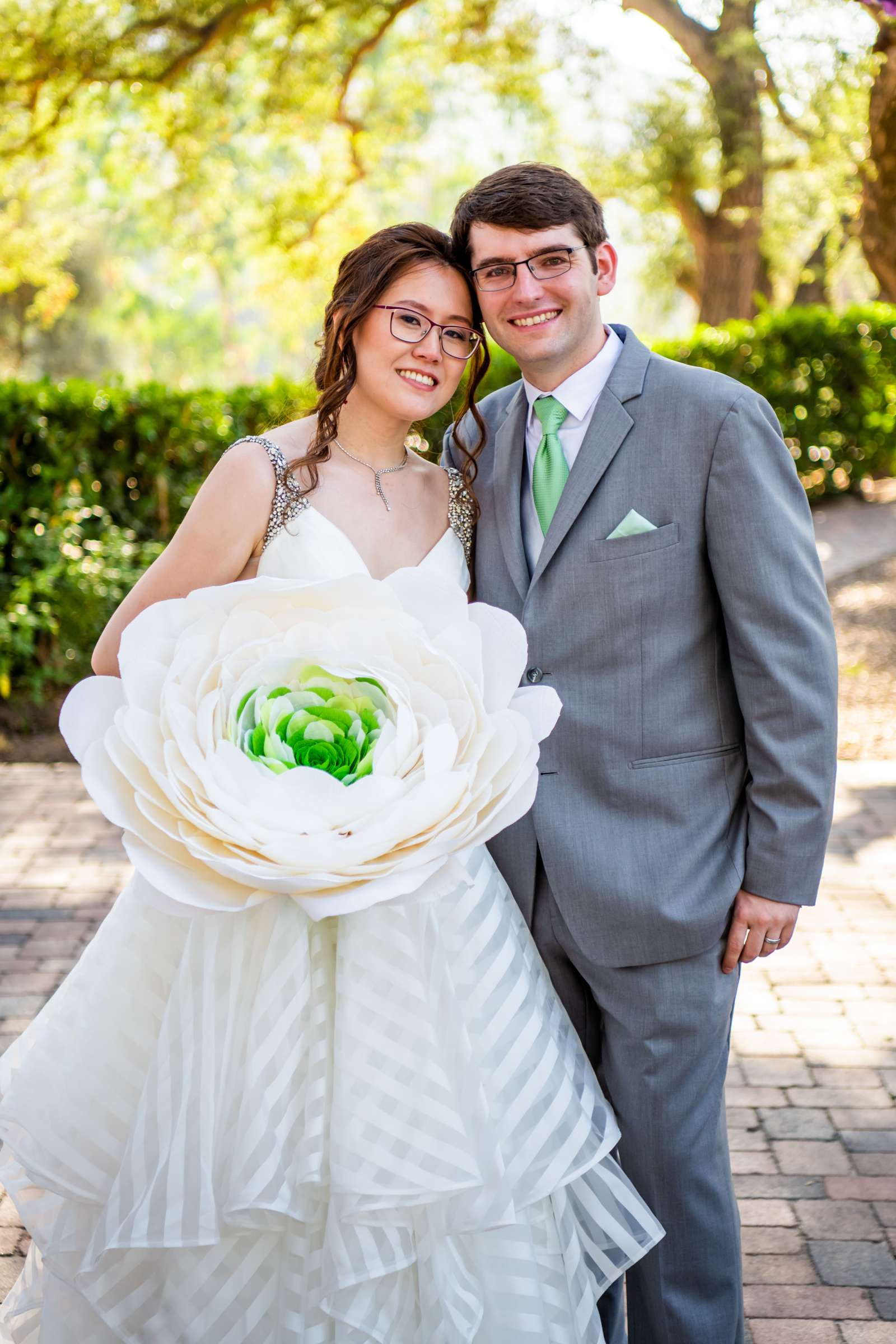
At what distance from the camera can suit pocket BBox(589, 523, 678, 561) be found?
212 centimetres

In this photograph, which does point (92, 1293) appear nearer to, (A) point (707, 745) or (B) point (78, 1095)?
(B) point (78, 1095)

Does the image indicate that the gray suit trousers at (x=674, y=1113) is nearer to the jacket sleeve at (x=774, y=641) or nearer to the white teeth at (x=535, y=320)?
the jacket sleeve at (x=774, y=641)

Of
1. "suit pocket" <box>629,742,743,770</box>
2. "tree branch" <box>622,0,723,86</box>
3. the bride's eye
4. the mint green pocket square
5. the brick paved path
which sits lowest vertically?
the brick paved path

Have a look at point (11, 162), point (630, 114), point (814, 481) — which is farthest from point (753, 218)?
point (11, 162)

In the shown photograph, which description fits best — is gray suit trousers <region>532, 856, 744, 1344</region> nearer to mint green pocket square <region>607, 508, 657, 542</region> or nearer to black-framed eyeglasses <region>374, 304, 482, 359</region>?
mint green pocket square <region>607, 508, 657, 542</region>

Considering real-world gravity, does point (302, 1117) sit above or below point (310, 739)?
below

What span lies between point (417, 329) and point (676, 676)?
846 millimetres

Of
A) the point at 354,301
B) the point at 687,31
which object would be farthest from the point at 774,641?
the point at 687,31

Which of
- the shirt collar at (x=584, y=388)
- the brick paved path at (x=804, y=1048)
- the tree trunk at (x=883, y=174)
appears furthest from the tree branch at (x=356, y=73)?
the shirt collar at (x=584, y=388)

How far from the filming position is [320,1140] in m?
1.78

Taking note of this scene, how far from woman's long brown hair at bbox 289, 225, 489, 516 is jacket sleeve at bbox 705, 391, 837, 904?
60 cm

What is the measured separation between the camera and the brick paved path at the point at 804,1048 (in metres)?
2.73

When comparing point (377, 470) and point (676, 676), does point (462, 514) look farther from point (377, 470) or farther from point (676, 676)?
point (676, 676)

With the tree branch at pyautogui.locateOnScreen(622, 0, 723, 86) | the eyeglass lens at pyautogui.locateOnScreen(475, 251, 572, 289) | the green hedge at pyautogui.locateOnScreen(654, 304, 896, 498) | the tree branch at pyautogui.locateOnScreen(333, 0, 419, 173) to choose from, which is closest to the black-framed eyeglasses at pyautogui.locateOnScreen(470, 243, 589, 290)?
the eyeglass lens at pyautogui.locateOnScreen(475, 251, 572, 289)
